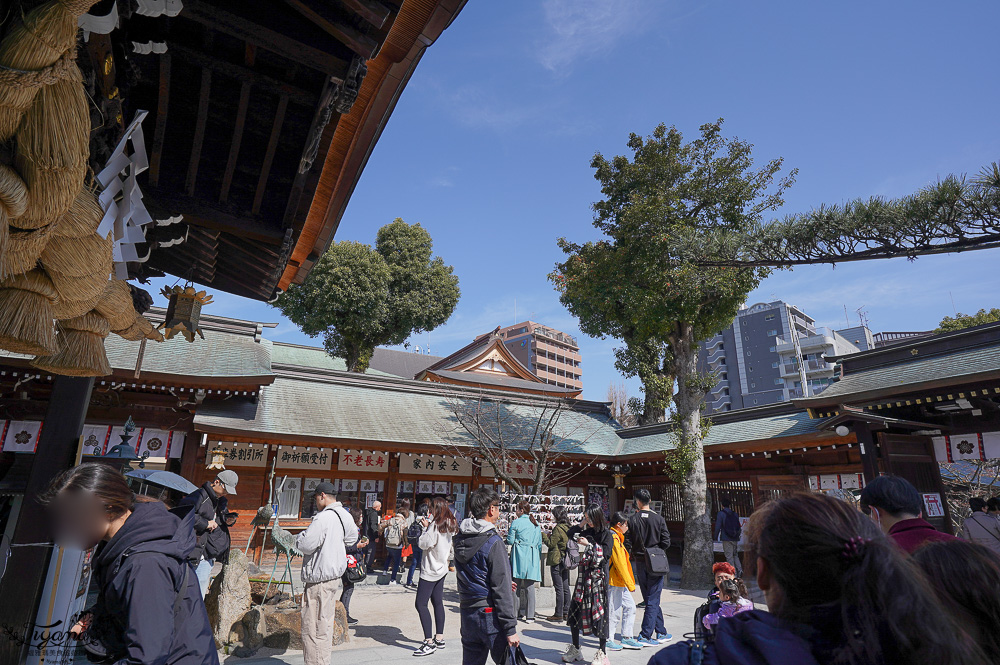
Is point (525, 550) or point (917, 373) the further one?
point (917, 373)

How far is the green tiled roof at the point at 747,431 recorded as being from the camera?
11.7 m

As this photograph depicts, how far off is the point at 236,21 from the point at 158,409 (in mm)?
10532

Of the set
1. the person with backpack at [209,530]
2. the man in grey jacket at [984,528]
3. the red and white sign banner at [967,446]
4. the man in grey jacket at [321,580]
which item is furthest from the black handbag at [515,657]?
the red and white sign banner at [967,446]

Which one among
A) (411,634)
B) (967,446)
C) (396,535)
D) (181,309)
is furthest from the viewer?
(396,535)

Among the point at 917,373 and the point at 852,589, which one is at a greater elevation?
the point at 917,373

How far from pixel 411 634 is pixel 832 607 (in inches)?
260

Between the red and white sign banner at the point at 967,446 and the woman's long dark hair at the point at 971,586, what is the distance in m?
10.2

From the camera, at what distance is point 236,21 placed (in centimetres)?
224

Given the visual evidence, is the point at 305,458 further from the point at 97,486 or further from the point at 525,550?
the point at 97,486

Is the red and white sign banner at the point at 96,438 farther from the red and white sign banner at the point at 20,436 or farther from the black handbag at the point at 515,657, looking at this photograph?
the black handbag at the point at 515,657

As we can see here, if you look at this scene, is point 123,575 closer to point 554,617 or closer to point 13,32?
point 13,32

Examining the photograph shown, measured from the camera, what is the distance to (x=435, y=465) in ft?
46.6

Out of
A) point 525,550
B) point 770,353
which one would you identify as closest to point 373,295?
point 525,550

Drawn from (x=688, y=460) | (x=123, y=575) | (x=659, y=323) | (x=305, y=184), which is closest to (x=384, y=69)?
(x=305, y=184)
